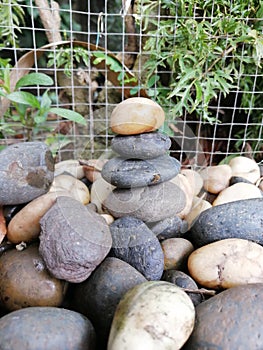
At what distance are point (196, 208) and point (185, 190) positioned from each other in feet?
0.19

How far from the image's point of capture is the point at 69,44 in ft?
4.10

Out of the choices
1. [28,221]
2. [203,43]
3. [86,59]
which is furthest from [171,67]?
[28,221]

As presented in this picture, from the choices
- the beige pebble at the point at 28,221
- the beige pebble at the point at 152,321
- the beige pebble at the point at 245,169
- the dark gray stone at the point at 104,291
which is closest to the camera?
the beige pebble at the point at 152,321

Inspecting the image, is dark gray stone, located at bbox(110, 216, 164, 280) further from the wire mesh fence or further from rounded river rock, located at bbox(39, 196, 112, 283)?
the wire mesh fence

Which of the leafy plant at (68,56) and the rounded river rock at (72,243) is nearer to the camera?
the rounded river rock at (72,243)

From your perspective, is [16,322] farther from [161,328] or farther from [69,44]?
[69,44]

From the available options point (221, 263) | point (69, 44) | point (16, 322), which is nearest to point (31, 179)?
point (16, 322)

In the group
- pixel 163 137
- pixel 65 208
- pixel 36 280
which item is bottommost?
pixel 36 280

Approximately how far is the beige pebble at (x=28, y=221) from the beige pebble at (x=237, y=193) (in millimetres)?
486

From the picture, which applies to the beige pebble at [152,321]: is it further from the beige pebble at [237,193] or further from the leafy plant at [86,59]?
the leafy plant at [86,59]

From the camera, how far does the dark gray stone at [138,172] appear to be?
0.81m

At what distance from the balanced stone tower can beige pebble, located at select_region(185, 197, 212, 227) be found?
0.06 meters

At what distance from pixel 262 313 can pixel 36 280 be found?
428 mm

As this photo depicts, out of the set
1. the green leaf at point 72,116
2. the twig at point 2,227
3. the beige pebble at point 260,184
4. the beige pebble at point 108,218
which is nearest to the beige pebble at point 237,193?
the beige pebble at point 260,184
